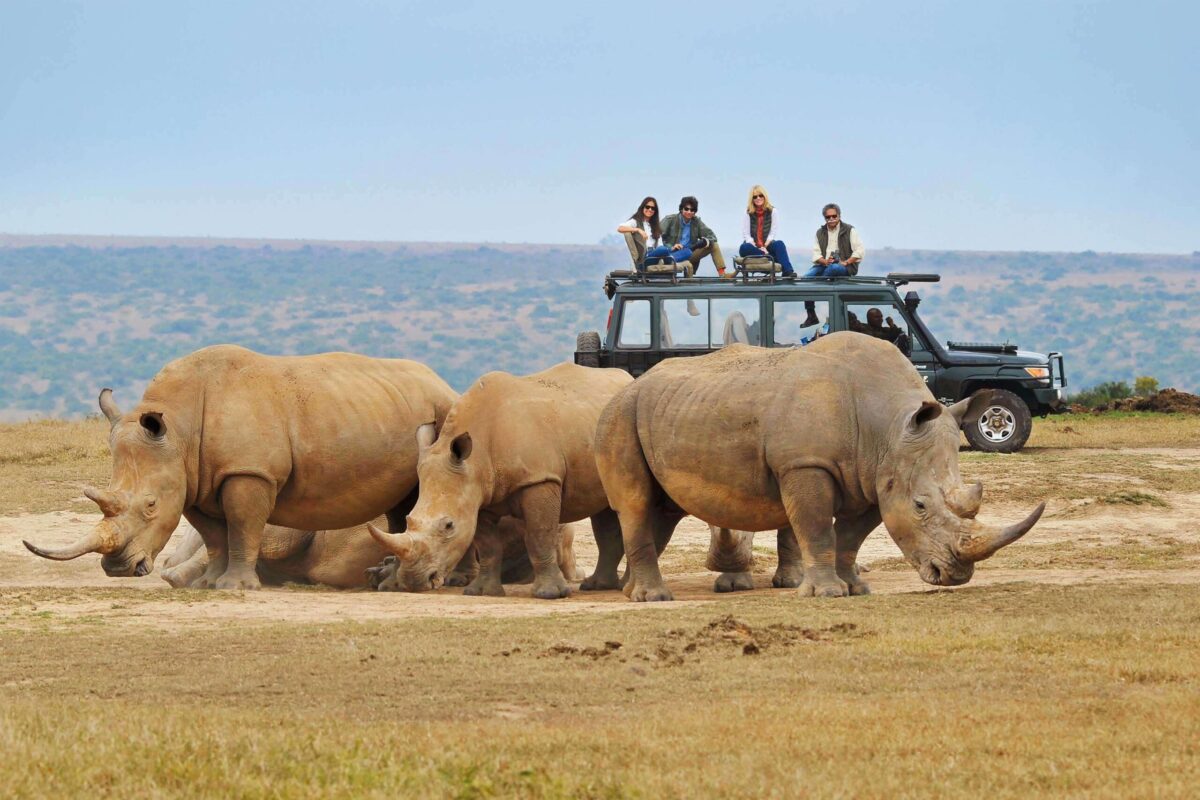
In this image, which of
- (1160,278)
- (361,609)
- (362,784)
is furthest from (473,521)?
(1160,278)

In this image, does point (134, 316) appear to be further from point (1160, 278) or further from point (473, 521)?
point (473, 521)

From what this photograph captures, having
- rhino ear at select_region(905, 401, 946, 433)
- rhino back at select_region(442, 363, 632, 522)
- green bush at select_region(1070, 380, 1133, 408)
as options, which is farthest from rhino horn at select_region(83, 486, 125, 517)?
green bush at select_region(1070, 380, 1133, 408)

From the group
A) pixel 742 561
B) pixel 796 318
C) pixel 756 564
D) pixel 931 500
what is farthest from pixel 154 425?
pixel 796 318

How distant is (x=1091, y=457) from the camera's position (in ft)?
79.5

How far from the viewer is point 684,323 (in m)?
25.3

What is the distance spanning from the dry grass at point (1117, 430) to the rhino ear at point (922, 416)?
42.9 ft

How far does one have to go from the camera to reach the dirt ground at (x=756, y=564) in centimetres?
1406

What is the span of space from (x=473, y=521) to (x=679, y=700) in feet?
20.1

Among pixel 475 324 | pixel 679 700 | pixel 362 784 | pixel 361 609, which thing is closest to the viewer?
pixel 362 784

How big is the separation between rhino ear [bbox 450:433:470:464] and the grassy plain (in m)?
1.16

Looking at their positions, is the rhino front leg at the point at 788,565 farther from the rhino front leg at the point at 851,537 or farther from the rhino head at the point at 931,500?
the rhino head at the point at 931,500

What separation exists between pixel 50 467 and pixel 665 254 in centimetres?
769

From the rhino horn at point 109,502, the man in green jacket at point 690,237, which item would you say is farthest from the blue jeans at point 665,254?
the rhino horn at point 109,502

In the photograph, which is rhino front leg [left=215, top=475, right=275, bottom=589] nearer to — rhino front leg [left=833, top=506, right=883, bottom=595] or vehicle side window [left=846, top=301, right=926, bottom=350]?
rhino front leg [left=833, top=506, right=883, bottom=595]
